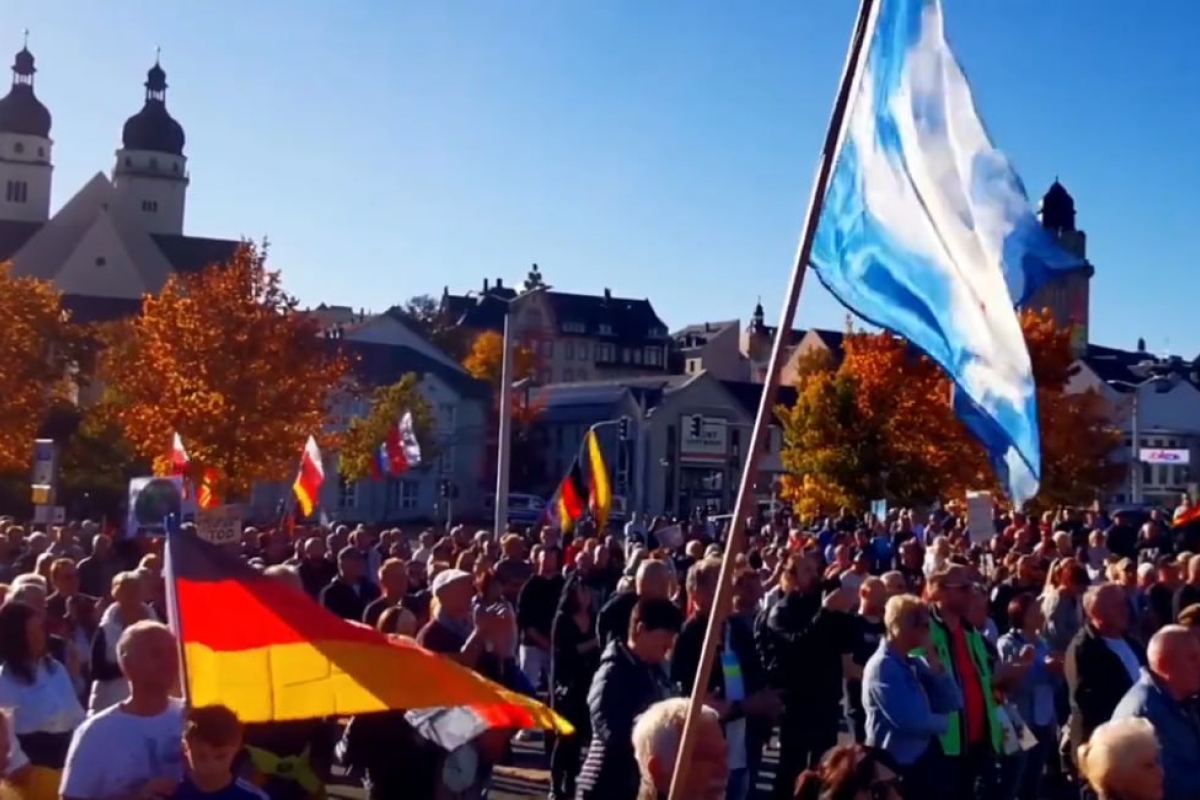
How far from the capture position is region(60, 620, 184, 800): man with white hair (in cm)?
595

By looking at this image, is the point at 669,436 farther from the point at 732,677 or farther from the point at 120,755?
the point at 120,755

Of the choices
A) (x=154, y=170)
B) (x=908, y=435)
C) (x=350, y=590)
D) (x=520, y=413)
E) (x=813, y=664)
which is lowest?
(x=813, y=664)

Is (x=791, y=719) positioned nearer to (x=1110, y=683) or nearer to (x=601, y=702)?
(x=1110, y=683)

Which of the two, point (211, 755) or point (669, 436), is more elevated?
point (669, 436)

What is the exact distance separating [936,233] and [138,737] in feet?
10.9

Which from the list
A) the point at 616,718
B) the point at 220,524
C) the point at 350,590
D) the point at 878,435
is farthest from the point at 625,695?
the point at 878,435

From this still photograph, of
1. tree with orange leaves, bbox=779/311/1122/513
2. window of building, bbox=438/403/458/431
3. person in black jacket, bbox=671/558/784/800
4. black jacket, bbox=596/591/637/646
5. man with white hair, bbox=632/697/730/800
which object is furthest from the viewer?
window of building, bbox=438/403/458/431

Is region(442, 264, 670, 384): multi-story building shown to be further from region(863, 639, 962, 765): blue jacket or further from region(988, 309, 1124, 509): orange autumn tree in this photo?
region(863, 639, 962, 765): blue jacket

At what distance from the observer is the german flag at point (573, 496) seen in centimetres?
2566

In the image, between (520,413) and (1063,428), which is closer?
(1063,428)

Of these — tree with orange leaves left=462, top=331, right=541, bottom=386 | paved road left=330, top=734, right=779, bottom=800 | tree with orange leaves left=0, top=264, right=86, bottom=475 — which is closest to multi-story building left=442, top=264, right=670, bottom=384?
tree with orange leaves left=462, top=331, right=541, bottom=386

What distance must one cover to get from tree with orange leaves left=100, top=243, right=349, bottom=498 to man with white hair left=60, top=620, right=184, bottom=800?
40.0m

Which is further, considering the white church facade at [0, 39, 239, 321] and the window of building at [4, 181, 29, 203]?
the window of building at [4, 181, 29, 203]

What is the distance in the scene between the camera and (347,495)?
254 feet
